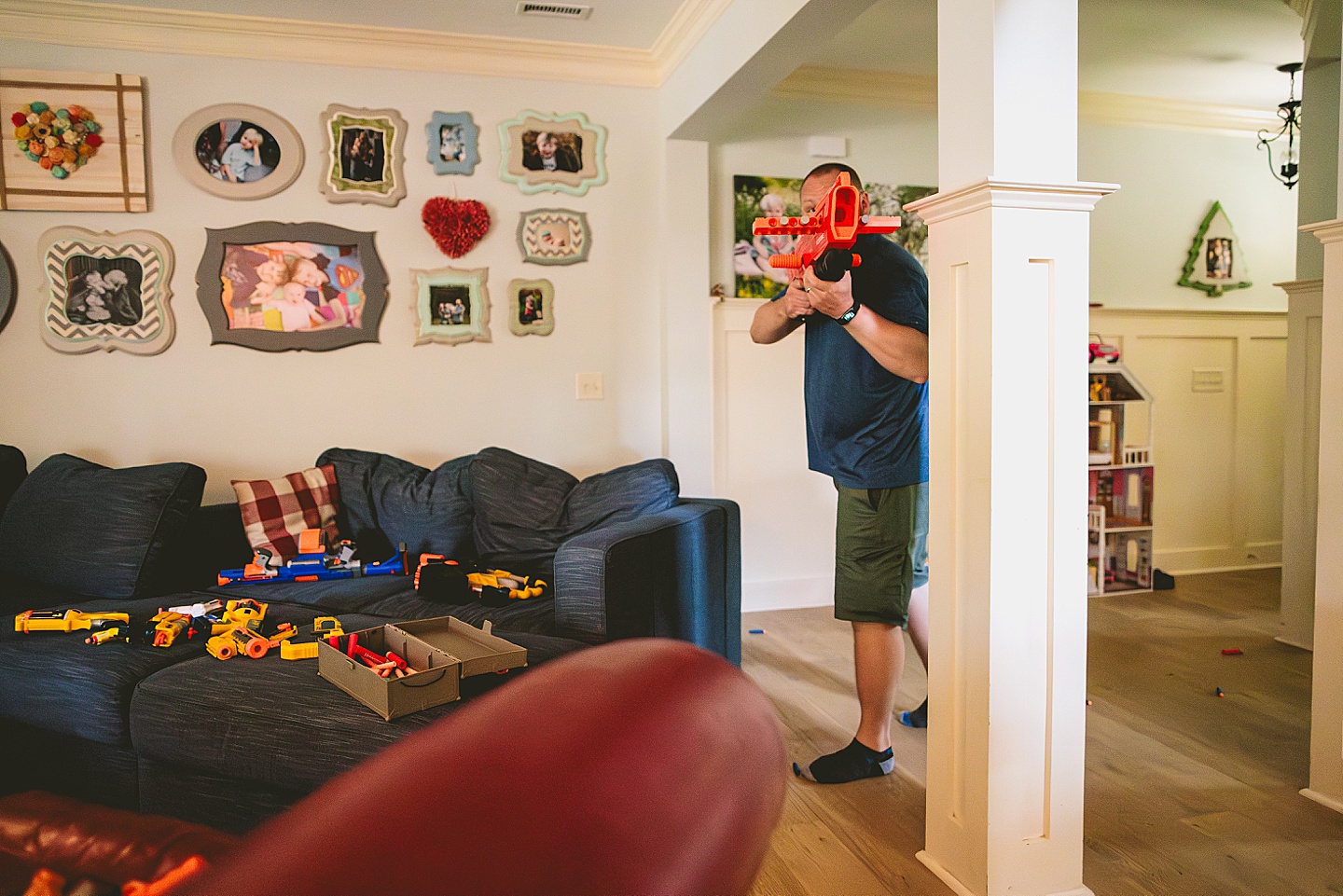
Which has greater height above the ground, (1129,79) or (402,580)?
(1129,79)

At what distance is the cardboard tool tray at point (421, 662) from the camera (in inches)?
68.2

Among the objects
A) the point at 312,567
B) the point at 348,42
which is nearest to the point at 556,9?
the point at 348,42

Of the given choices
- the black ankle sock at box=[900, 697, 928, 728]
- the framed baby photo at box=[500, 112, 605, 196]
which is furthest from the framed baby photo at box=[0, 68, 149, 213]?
the black ankle sock at box=[900, 697, 928, 728]

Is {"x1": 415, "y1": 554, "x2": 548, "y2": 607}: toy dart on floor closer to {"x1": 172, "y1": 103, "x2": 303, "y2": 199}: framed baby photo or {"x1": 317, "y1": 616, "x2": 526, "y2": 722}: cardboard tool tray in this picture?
{"x1": 317, "y1": 616, "x2": 526, "y2": 722}: cardboard tool tray

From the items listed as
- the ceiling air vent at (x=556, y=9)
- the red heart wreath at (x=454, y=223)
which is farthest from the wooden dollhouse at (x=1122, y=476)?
the red heart wreath at (x=454, y=223)

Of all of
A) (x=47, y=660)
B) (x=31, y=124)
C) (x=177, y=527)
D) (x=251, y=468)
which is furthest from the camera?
(x=251, y=468)

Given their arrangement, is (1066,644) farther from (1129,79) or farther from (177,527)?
(1129,79)

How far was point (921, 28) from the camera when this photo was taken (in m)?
3.63

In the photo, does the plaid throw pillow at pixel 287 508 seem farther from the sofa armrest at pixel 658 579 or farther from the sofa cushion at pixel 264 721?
the sofa armrest at pixel 658 579

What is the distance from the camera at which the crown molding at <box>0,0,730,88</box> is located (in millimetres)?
3340

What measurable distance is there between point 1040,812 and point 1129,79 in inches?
155

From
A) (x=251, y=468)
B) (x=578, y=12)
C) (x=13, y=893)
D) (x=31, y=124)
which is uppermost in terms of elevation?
(x=578, y=12)

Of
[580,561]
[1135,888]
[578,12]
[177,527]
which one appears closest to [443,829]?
[1135,888]

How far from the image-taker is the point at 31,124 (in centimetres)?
334
